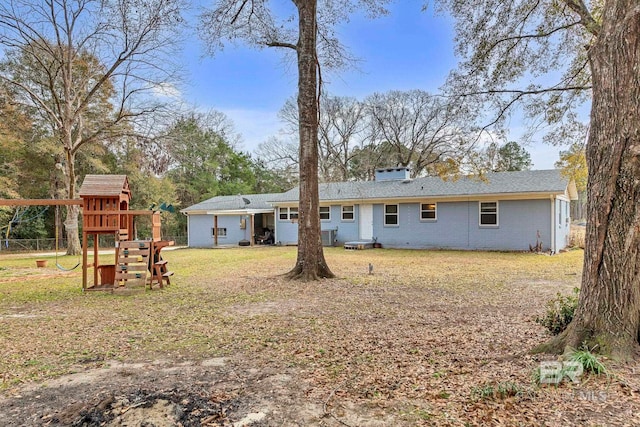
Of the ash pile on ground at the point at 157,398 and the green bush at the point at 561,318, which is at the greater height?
the green bush at the point at 561,318

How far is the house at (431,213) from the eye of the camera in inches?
607

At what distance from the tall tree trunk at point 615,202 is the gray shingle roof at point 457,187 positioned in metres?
10.8

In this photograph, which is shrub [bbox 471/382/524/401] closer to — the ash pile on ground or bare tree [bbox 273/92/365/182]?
the ash pile on ground

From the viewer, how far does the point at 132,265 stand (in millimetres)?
8008

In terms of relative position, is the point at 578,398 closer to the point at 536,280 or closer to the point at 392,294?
the point at 392,294

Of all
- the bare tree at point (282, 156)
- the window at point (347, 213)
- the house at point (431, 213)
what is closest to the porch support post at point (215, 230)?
the house at point (431, 213)

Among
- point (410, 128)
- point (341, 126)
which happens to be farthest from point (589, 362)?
point (341, 126)

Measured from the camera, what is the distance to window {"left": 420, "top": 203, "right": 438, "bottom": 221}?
1750cm

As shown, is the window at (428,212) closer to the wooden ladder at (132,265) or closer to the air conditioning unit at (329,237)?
the air conditioning unit at (329,237)

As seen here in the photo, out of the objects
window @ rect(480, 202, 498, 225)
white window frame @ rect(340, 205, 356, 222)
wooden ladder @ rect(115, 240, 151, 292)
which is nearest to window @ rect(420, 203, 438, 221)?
window @ rect(480, 202, 498, 225)

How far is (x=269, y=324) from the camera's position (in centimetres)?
532

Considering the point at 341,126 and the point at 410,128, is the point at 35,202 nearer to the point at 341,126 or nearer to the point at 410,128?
the point at 341,126

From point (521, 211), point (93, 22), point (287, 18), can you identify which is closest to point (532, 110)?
point (521, 211)

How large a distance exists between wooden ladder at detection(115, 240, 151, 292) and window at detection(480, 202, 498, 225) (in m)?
13.4
